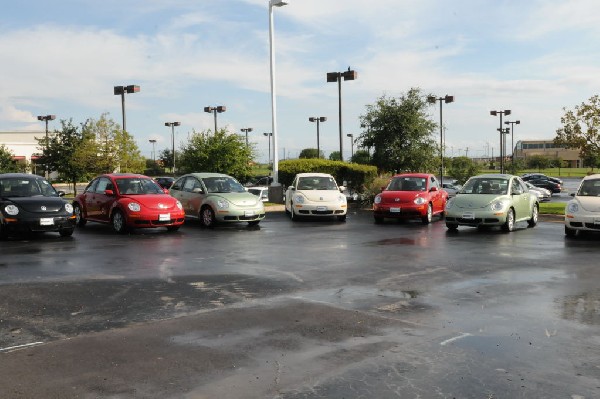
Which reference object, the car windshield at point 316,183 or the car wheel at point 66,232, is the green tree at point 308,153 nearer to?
the car windshield at point 316,183

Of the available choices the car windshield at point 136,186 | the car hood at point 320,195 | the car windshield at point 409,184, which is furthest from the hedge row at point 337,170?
the car windshield at point 136,186

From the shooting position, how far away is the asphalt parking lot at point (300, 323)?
4.74m

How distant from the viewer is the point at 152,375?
16.1 ft

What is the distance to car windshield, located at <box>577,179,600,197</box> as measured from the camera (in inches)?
585

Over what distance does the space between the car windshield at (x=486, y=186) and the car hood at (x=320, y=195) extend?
14.3 feet

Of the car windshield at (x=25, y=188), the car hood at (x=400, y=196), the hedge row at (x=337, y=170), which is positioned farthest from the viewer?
the hedge row at (x=337, y=170)

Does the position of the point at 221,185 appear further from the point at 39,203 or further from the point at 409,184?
the point at 409,184

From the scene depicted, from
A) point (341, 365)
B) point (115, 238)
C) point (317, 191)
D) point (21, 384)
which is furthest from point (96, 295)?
point (317, 191)

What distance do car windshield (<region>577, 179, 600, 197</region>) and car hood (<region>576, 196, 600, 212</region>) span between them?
40 centimetres

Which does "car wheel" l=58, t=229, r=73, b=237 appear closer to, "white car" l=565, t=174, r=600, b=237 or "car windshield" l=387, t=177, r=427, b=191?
"car windshield" l=387, t=177, r=427, b=191

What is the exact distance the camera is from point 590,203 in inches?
562

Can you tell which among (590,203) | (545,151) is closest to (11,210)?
(590,203)

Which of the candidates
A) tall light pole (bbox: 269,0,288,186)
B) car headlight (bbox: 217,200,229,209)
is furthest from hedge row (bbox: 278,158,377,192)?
car headlight (bbox: 217,200,229,209)

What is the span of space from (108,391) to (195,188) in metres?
14.0
